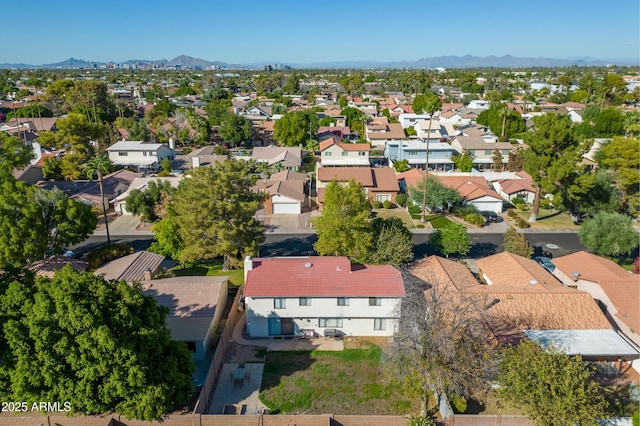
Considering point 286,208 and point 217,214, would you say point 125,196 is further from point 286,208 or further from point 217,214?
point 217,214

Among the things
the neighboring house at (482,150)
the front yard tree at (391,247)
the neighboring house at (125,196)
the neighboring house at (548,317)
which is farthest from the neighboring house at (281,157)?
the neighboring house at (548,317)

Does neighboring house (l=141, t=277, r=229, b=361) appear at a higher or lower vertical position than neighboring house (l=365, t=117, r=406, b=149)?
lower

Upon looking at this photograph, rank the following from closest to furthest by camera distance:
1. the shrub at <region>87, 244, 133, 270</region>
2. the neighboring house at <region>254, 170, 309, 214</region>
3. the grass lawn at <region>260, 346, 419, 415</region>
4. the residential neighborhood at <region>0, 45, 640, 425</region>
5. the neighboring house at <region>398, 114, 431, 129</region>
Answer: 1. the residential neighborhood at <region>0, 45, 640, 425</region>
2. the grass lawn at <region>260, 346, 419, 415</region>
3. the shrub at <region>87, 244, 133, 270</region>
4. the neighboring house at <region>254, 170, 309, 214</region>
5. the neighboring house at <region>398, 114, 431, 129</region>

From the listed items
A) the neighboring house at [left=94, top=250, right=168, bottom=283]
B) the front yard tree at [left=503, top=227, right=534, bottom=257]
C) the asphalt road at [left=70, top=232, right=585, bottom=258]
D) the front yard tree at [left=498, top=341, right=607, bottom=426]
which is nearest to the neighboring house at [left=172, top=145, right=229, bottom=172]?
the asphalt road at [left=70, top=232, right=585, bottom=258]

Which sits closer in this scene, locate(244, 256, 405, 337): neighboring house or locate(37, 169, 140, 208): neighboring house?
locate(244, 256, 405, 337): neighboring house

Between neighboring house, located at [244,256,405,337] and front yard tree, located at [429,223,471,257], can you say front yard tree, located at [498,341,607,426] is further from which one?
front yard tree, located at [429,223,471,257]

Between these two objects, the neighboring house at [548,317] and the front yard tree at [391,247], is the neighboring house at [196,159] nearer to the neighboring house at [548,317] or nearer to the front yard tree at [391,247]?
the front yard tree at [391,247]

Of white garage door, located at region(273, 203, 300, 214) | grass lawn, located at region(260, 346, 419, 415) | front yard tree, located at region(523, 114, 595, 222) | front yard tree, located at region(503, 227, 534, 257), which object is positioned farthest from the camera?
white garage door, located at region(273, 203, 300, 214)

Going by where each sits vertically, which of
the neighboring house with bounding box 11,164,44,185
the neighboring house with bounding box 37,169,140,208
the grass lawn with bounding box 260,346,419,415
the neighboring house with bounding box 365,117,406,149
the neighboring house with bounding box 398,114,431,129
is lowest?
the grass lawn with bounding box 260,346,419,415
